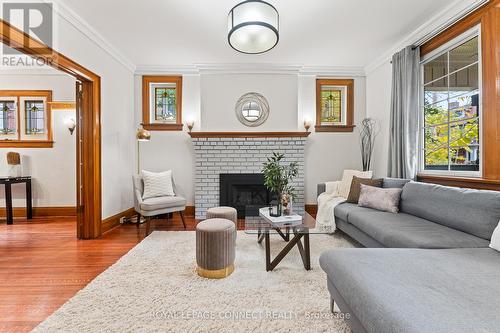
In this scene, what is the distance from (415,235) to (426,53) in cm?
272

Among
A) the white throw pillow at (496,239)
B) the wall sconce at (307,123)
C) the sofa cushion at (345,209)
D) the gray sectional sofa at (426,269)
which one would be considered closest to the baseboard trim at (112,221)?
the gray sectional sofa at (426,269)

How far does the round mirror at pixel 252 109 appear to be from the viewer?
4.52 meters

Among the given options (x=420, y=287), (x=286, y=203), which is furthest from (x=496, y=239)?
(x=286, y=203)

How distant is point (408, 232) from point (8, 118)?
659 centimetres

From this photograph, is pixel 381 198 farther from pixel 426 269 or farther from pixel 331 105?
pixel 331 105

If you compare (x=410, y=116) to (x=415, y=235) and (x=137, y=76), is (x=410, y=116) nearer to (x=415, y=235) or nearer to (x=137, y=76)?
(x=415, y=235)

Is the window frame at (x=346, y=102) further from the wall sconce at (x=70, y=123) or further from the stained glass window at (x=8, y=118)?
the stained glass window at (x=8, y=118)

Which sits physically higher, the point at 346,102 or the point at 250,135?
the point at 346,102

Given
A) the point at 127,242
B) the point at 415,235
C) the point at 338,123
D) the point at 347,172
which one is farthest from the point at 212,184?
the point at 415,235

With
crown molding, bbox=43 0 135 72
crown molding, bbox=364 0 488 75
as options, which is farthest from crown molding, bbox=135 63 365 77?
crown molding, bbox=364 0 488 75

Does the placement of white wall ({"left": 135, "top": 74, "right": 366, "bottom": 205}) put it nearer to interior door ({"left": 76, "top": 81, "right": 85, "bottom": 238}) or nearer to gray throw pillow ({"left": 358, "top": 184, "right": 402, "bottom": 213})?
interior door ({"left": 76, "top": 81, "right": 85, "bottom": 238})

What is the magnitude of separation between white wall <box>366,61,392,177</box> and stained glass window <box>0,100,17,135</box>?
6.71 meters

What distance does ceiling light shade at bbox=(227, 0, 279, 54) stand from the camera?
2.09 m

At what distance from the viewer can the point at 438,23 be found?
117 inches
